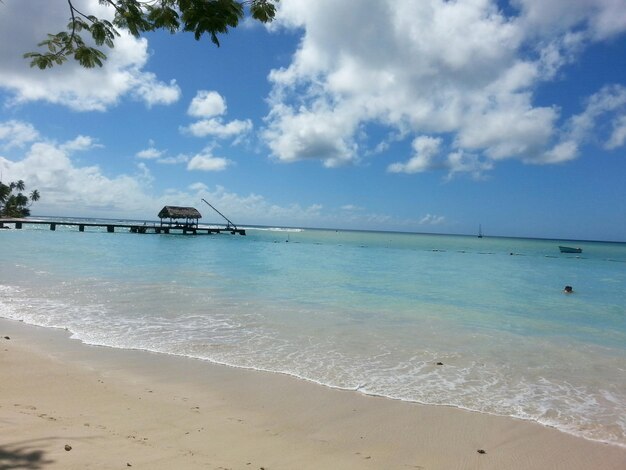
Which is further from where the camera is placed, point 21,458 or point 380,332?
point 380,332

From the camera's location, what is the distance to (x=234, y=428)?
183 inches

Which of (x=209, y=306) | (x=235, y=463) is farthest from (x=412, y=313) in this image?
(x=235, y=463)

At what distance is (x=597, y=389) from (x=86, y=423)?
7.36 meters

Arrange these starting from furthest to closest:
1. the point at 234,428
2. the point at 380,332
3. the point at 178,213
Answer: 1. the point at 178,213
2. the point at 380,332
3. the point at 234,428

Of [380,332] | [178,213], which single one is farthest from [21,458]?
[178,213]

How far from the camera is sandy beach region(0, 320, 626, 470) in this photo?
3840 millimetres

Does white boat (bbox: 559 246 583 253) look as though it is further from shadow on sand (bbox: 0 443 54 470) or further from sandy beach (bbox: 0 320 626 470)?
shadow on sand (bbox: 0 443 54 470)

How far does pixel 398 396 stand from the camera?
6.00 metres

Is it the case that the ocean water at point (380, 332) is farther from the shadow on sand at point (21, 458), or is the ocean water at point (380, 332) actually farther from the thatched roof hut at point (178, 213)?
the thatched roof hut at point (178, 213)

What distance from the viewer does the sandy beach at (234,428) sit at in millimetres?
3840

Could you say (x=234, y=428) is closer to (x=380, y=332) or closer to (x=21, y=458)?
(x=21, y=458)

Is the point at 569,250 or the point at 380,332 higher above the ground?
the point at 380,332

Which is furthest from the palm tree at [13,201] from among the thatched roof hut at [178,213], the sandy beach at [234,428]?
the sandy beach at [234,428]

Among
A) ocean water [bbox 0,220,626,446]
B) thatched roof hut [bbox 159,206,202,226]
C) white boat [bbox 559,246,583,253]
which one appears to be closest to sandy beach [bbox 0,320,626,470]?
ocean water [bbox 0,220,626,446]
